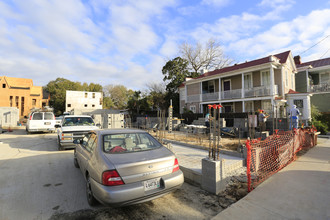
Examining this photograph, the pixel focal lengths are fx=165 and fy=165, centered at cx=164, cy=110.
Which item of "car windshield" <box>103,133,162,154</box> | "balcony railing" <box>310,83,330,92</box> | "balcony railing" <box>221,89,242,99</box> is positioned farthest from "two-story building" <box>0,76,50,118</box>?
"balcony railing" <box>310,83,330,92</box>

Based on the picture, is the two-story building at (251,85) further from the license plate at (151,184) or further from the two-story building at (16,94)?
the two-story building at (16,94)

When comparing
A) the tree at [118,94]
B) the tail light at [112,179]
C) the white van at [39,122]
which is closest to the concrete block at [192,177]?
the tail light at [112,179]

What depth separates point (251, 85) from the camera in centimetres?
1759

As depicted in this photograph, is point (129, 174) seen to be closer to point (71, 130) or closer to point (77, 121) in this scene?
point (71, 130)

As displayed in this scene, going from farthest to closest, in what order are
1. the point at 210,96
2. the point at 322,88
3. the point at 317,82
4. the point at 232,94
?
1. the point at 210,96
2. the point at 317,82
3. the point at 232,94
4. the point at 322,88

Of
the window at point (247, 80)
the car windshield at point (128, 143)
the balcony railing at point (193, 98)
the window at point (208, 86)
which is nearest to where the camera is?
the car windshield at point (128, 143)

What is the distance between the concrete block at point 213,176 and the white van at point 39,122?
43.6 feet

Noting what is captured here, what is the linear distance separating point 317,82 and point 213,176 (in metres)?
23.2

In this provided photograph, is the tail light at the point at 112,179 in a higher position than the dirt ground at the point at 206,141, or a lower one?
higher

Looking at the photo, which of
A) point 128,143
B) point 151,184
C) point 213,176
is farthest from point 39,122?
point 213,176

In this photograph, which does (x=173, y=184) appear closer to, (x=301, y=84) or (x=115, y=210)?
(x=115, y=210)

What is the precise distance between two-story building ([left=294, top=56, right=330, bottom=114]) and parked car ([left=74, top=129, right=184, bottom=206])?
65.3ft

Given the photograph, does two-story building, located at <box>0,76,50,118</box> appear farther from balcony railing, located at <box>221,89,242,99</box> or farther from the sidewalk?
the sidewalk

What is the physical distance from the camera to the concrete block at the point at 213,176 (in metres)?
3.39
